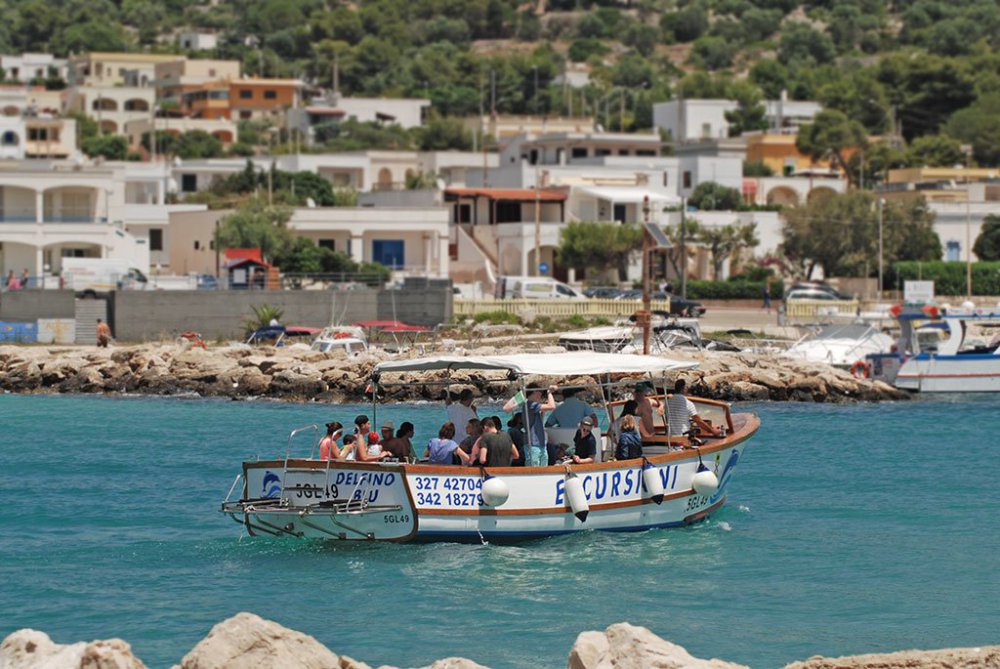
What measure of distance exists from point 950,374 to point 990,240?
106ft

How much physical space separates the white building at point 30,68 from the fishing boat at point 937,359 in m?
135

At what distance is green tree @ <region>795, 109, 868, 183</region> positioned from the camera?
106 metres

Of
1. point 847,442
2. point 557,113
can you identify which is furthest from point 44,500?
point 557,113

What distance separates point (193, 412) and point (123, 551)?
18.4 metres

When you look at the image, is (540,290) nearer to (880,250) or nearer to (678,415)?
(880,250)

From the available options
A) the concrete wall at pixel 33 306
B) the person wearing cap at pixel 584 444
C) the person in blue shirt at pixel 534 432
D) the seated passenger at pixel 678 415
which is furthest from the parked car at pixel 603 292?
the person in blue shirt at pixel 534 432

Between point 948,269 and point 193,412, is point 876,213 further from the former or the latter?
point 193,412

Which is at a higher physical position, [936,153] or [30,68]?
[30,68]

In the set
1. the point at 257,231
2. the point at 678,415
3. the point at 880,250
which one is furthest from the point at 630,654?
the point at 880,250

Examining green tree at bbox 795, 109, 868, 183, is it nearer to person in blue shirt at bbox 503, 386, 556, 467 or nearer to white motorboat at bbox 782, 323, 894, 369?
white motorboat at bbox 782, 323, 894, 369

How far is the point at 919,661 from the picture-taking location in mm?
16062

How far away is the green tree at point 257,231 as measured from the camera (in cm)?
6950

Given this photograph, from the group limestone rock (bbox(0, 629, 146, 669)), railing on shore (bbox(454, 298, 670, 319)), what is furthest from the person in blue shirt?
railing on shore (bbox(454, 298, 670, 319))

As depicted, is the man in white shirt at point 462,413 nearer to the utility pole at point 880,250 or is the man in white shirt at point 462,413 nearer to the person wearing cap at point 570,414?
the person wearing cap at point 570,414
